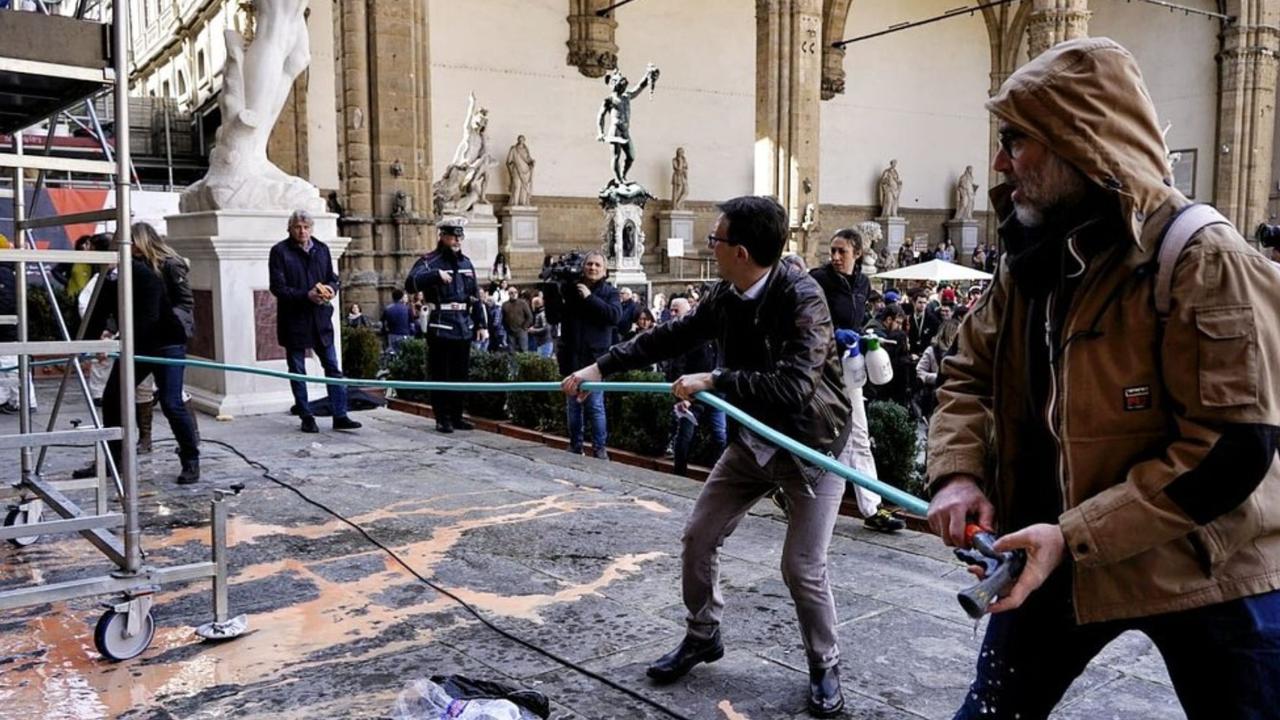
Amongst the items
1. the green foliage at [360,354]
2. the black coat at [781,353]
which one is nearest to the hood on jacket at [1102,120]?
the black coat at [781,353]

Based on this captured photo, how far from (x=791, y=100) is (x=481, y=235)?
7.65 m

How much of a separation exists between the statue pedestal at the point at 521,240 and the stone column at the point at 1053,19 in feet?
40.9

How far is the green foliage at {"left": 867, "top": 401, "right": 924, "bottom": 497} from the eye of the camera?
268 inches

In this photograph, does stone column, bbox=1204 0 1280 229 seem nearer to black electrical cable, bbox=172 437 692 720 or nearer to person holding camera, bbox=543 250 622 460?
person holding camera, bbox=543 250 622 460

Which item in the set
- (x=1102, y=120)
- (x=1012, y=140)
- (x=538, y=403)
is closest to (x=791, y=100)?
(x=538, y=403)

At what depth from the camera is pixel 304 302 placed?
8258mm

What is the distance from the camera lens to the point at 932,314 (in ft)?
46.4

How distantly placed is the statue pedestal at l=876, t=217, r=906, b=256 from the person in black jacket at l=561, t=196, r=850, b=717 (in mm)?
29968

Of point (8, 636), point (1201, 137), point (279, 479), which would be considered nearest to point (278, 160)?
point (279, 479)

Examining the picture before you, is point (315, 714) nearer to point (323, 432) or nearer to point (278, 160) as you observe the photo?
point (323, 432)

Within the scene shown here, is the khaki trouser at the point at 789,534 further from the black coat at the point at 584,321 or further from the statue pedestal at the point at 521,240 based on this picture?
the statue pedestal at the point at 521,240

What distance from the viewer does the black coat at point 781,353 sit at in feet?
10.6

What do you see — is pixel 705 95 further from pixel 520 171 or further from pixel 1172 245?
pixel 1172 245

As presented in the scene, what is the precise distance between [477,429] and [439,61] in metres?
18.0
